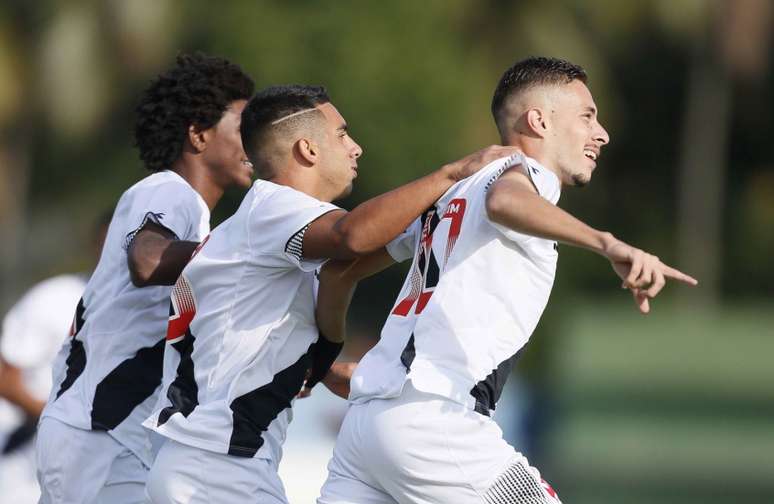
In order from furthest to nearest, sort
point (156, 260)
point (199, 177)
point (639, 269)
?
point (199, 177), point (156, 260), point (639, 269)

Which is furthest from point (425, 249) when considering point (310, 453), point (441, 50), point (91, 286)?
point (441, 50)

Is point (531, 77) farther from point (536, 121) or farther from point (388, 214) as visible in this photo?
point (388, 214)

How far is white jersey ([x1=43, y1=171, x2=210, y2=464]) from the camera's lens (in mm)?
6055

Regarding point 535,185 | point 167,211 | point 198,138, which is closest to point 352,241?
point 535,185

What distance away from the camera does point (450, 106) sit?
2431 centimetres

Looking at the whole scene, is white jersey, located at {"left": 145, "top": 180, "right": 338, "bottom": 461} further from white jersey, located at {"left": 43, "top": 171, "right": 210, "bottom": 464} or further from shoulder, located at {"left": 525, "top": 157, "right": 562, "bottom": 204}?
shoulder, located at {"left": 525, "top": 157, "right": 562, "bottom": 204}

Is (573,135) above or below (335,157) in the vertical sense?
above

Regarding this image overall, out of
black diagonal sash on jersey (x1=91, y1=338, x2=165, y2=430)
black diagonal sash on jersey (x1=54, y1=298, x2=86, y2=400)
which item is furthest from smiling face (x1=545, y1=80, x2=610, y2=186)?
black diagonal sash on jersey (x1=54, y1=298, x2=86, y2=400)

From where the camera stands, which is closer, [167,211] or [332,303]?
[332,303]

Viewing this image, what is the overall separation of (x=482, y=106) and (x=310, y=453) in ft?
51.1

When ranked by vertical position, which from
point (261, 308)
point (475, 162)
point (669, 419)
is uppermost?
point (475, 162)

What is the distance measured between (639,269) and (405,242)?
1349mm

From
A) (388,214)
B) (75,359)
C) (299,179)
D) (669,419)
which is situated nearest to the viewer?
(388,214)

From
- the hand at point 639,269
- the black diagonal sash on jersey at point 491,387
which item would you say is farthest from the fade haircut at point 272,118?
the hand at point 639,269
